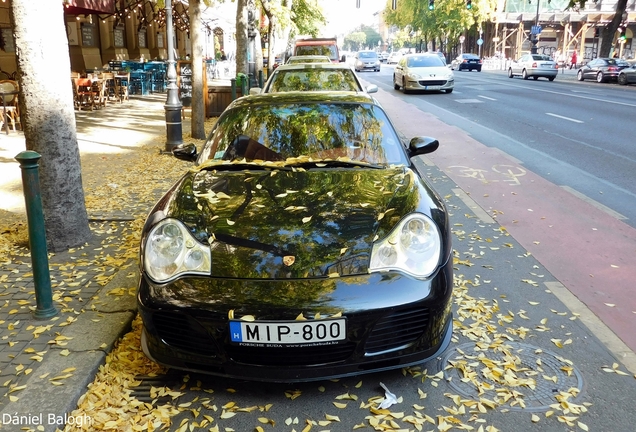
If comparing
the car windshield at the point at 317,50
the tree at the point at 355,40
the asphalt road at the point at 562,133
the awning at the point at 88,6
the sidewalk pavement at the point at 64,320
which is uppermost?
the tree at the point at 355,40

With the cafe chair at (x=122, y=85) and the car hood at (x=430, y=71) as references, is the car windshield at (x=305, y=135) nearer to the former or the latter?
the cafe chair at (x=122, y=85)

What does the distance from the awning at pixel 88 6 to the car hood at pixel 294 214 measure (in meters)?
13.1

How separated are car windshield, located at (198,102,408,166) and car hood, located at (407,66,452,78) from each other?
19379mm

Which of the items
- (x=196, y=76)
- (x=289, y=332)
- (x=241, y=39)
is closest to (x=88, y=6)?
(x=241, y=39)

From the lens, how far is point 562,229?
6027 millimetres

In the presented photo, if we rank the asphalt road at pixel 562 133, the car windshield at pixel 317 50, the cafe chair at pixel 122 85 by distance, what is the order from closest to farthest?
the asphalt road at pixel 562 133
the cafe chair at pixel 122 85
the car windshield at pixel 317 50

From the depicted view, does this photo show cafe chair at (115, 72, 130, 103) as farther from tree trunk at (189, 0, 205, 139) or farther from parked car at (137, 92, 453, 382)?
parked car at (137, 92, 453, 382)

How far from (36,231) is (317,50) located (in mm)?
21135

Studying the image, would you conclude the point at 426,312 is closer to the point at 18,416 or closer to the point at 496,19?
the point at 18,416

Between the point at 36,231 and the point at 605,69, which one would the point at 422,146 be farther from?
the point at 605,69

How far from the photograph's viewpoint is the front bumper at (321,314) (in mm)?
2893

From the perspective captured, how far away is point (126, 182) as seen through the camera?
27.7ft

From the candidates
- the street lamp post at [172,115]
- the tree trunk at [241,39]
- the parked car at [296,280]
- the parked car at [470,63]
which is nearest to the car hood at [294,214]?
the parked car at [296,280]

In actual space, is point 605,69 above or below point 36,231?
above
